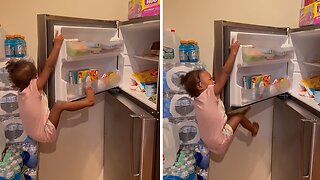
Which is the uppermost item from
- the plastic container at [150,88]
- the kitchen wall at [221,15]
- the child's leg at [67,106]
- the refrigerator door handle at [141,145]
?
the kitchen wall at [221,15]

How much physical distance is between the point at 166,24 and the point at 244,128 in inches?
16.1

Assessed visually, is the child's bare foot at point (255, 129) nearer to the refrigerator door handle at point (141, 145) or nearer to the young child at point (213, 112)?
the young child at point (213, 112)

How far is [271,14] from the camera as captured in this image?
114cm

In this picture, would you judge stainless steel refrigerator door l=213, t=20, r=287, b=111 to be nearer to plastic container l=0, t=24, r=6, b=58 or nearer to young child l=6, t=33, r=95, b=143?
young child l=6, t=33, r=95, b=143

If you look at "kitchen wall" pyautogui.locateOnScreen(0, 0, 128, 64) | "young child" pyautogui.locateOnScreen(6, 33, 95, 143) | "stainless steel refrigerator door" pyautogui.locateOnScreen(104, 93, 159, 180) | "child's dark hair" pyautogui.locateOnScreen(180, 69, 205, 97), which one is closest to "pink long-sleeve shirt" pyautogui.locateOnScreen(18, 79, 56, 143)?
"young child" pyautogui.locateOnScreen(6, 33, 95, 143)

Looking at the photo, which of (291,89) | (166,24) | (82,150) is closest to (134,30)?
(166,24)

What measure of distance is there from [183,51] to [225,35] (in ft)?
0.49

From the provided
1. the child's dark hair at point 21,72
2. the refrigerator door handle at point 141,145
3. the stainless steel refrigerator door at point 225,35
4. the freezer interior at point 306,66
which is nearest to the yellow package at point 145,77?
the refrigerator door handle at point 141,145

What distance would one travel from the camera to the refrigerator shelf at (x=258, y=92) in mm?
1124

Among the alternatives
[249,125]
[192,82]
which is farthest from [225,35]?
[249,125]

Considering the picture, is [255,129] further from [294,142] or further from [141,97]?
[141,97]

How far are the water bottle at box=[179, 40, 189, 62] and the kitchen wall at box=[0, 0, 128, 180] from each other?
213 mm

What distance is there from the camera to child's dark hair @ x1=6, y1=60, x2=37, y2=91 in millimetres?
1102

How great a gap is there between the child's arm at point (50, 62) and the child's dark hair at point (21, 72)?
0.08 feet
